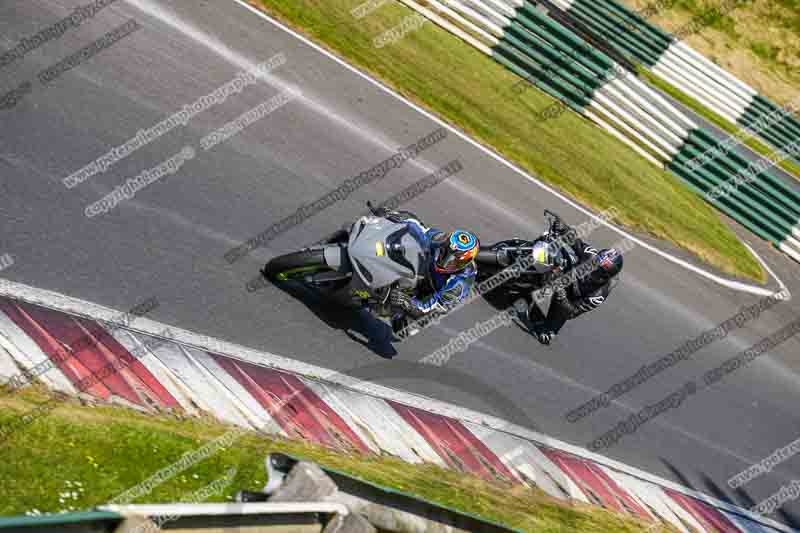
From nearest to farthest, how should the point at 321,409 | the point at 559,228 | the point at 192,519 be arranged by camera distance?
the point at 192,519, the point at 321,409, the point at 559,228

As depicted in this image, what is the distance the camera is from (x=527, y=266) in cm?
1126

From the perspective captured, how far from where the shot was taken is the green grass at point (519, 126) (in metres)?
15.1

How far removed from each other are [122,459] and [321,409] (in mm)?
2461

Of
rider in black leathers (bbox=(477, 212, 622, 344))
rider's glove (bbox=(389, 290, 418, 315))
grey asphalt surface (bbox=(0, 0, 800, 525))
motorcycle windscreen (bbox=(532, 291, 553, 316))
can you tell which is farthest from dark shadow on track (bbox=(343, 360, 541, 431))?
motorcycle windscreen (bbox=(532, 291, 553, 316))

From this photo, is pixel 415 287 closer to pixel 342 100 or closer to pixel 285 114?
pixel 285 114

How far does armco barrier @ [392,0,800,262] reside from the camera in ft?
59.4

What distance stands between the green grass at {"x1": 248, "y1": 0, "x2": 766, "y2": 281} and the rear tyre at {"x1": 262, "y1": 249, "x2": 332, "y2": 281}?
610 centimetres

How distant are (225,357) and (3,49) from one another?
5.15m

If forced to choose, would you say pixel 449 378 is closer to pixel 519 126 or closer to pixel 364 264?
pixel 364 264

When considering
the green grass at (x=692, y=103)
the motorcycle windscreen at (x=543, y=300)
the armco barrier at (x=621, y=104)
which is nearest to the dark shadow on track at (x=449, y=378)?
the motorcycle windscreen at (x=543, y=300)

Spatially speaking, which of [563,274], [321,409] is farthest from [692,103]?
[321,409]

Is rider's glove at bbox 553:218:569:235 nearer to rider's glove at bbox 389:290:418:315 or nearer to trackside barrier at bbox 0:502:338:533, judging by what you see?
rider's glove at bbox 389:290:418:315

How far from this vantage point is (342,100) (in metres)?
13.3

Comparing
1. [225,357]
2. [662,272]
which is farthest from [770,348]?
[225,357]
